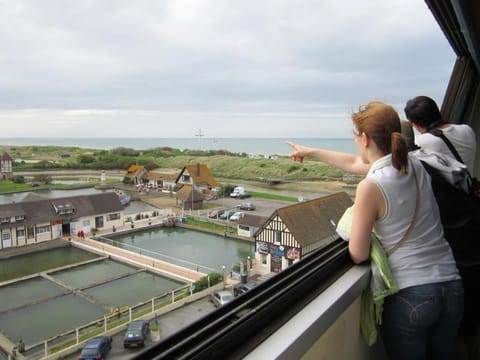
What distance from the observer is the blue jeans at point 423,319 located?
0.79 meters

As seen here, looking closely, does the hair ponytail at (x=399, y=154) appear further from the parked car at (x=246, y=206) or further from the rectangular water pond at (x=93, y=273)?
the parked car at (x=246, y=206)

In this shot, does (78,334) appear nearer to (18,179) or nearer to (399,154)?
(399,154)

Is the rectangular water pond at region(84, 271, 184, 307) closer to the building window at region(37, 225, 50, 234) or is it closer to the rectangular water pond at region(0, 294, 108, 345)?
the rectangular water pond at region(0, 294, 108, 345)

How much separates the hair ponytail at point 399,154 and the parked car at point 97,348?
85 cm

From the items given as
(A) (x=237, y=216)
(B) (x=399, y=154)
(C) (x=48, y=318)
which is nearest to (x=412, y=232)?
(B) (x=399, y=154)

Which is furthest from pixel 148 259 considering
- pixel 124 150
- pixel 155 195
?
pixel 155 195

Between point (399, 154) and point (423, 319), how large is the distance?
0.39 metres

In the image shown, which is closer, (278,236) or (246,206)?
(278,236)

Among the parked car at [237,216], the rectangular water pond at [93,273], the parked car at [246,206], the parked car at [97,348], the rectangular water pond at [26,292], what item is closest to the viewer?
the parked car at [97,348]

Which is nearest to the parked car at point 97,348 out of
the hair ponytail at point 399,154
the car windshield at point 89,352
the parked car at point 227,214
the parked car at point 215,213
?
the car windshield at point 89,352

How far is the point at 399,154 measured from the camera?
75 centimetres

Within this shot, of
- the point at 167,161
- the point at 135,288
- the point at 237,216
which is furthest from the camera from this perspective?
the point at 237,216

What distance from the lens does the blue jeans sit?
2.59ft

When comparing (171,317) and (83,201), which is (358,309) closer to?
(171,317)
